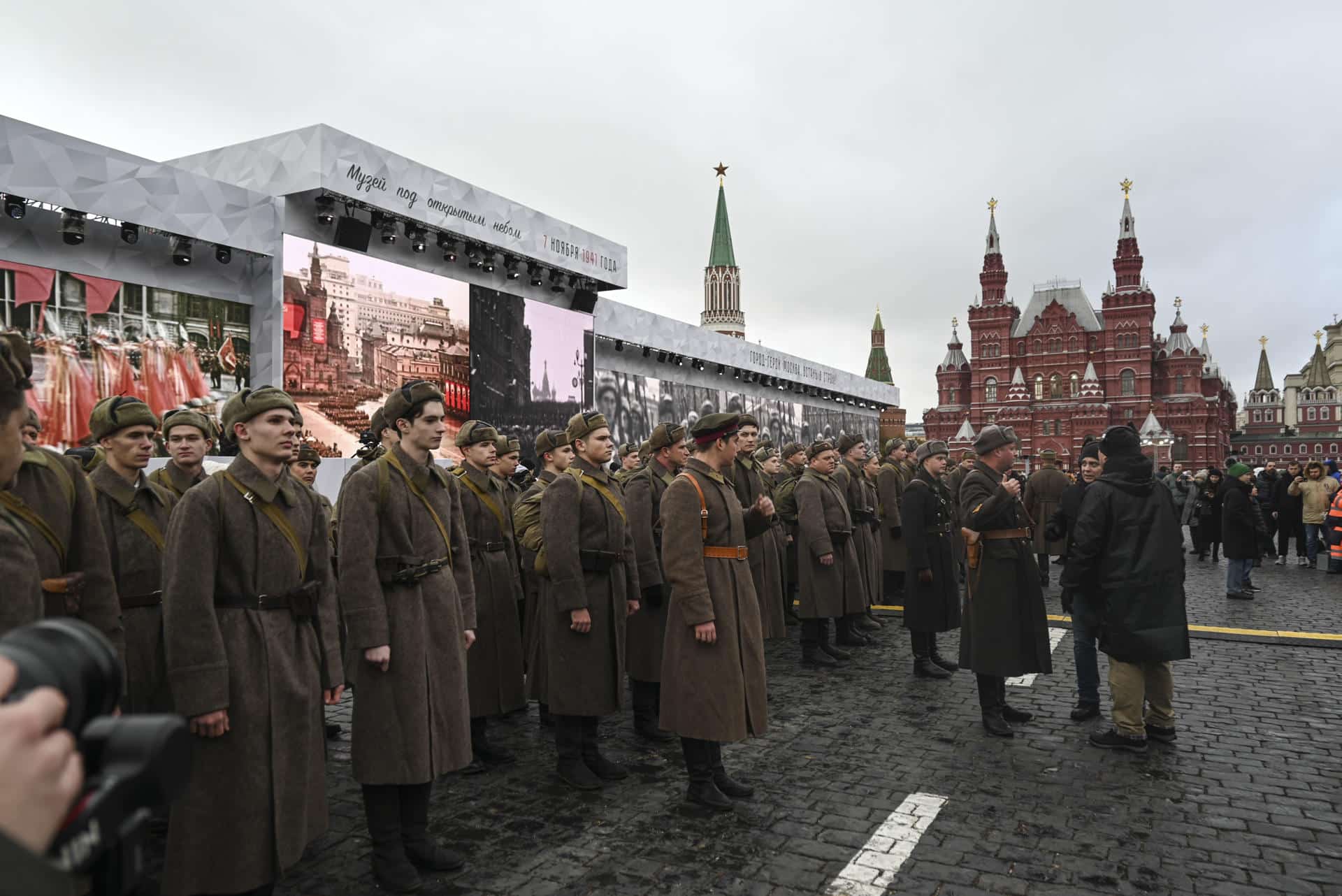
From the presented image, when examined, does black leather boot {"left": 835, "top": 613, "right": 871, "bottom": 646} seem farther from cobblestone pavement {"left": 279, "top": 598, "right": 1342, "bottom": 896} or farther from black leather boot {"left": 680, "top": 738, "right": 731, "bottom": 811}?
black leather boot {"left": 680, "top": 738, "right": 731, "bottom": 811}

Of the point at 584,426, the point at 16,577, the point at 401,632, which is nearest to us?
the point at 16,577

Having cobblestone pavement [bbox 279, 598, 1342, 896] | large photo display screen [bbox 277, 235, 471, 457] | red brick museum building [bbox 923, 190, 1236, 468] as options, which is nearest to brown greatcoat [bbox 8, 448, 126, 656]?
cobblestone pavement [bbox 279, 598, 1342, 896]

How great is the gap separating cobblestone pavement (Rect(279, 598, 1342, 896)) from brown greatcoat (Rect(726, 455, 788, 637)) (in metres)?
1.52

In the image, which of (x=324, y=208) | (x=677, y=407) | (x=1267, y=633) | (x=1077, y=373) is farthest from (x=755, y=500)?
(x=1077, y=373)

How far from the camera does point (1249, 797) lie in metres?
4.14

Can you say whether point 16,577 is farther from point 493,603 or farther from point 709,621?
point 493,603

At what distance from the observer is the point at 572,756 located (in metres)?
4.56

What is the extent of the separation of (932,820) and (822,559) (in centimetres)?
318

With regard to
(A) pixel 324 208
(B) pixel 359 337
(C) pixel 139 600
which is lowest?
(C) pixel 139 600

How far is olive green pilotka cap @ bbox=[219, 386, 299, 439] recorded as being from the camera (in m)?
3.14

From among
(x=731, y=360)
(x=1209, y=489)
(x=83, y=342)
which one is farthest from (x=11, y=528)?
(x=731, y=360)

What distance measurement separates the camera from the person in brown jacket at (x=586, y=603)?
4594mm

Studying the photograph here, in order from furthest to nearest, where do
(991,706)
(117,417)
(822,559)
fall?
1. (822,559)
2. (991,706)
3. (117,417)

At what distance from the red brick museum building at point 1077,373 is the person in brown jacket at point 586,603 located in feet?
203
